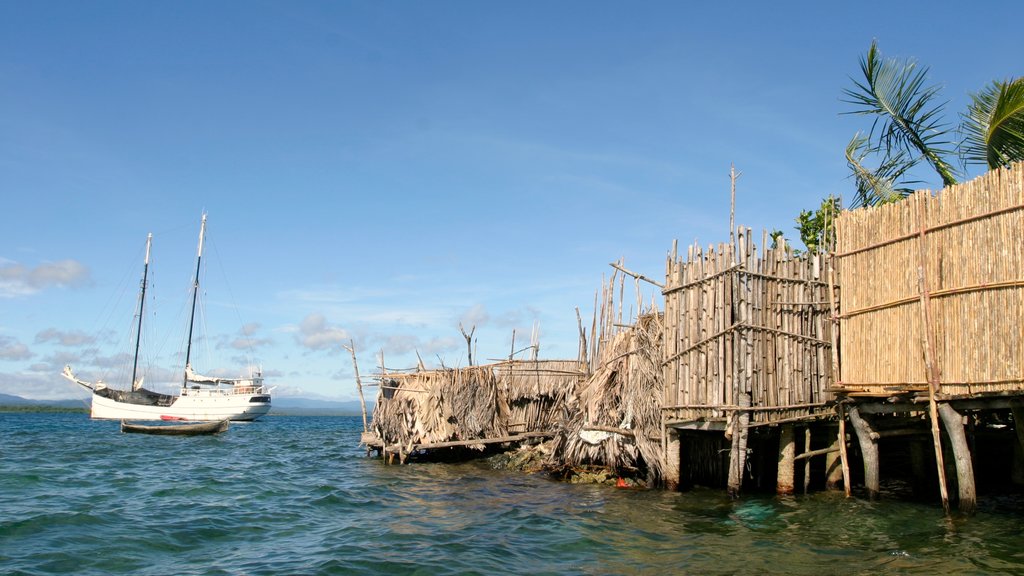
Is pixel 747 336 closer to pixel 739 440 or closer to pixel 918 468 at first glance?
pixel 739 440

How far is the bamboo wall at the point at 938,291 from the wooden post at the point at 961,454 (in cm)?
52

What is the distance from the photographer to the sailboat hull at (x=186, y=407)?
55.9 meters

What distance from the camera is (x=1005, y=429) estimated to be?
16.0 meters

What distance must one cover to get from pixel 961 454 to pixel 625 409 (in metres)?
6.94

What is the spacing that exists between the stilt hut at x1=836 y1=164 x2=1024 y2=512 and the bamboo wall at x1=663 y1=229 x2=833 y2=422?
1.29 m

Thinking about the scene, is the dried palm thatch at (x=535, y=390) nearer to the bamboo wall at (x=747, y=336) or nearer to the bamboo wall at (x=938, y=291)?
the bamboo wall at (x=747, y=336)

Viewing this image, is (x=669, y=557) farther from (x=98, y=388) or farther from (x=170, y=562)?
(x=98, y=388)

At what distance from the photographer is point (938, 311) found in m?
11.5

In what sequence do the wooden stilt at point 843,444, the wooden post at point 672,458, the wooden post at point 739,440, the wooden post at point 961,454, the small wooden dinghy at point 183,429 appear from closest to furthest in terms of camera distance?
1. the wooden post at point 961,454
2. the wooden post at point 739,440
3. the wooden stilt at point 843,444
4. the wooden post at point 672,458
5. the small wooden dinghy at point 183,429

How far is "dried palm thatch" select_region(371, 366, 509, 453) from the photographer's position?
2253cm

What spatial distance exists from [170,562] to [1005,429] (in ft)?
55.2

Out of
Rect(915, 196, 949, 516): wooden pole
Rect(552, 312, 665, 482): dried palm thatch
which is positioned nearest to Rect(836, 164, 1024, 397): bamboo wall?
Rect(915, 196, 949, 516): wooden pole

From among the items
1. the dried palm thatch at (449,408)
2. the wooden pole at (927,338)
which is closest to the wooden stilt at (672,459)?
the wooden pole at (927,338)

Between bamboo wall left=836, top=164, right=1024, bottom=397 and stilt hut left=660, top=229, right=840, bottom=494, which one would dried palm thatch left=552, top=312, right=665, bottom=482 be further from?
bamboo wall left=836, top=164, right=1024, bottom=397
